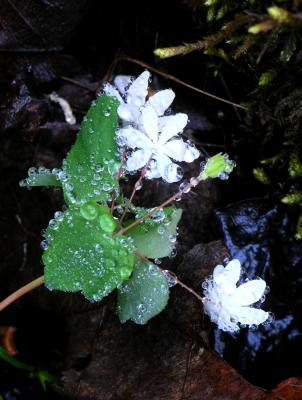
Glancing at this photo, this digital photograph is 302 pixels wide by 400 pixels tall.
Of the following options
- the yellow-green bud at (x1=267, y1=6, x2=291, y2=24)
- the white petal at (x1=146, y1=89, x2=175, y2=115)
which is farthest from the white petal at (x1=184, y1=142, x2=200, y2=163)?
the yellow-green bud at (x1=267, y1=6, x2=291, y2=24)

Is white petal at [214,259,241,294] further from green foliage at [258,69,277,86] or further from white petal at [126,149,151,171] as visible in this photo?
green foliage at [258,69,277,86]

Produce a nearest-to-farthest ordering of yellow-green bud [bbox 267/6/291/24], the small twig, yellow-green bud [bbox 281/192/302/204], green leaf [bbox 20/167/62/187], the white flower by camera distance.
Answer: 1. yellow-green bud [bbox 267/6/291/24]
2. the white flower
3. green leaf [bbox 20/167/62/187]
4. yellow-green bud [bbox 281/192/302/204]
5. the small twig

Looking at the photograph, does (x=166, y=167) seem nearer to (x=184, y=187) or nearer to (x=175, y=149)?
(x=175, y=149)

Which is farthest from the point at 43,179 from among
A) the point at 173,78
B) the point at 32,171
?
the point at 173,78

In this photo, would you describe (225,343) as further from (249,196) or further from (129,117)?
(129,117)

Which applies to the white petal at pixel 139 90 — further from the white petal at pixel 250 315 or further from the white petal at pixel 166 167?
the white petal at pixel 250 315

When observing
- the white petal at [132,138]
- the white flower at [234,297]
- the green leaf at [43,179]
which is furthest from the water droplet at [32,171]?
the white flower at [234,297]
